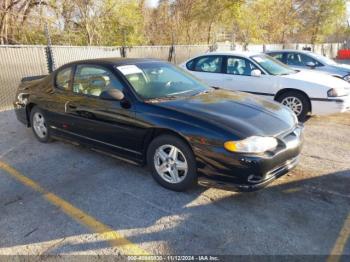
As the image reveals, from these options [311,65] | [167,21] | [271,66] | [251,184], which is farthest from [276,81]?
[167,21]

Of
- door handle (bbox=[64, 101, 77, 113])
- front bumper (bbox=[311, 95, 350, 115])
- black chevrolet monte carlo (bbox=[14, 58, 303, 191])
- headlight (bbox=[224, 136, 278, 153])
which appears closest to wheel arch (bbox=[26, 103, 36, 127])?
black chevrolet monte carlo (bbox=[14, 58, 303, 191])

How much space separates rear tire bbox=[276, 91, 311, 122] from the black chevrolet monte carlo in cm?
261

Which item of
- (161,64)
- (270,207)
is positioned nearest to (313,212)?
(270,207)

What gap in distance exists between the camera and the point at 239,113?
3.43m

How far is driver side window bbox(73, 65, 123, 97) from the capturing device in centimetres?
392

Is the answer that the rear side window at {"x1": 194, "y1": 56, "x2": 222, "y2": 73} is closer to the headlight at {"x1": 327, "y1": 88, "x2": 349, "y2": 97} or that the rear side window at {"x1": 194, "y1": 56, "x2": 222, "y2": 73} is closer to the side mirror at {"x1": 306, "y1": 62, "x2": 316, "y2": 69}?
the headlight at {"x1": 327, "y1": 88, "x2": 349, "y2": 97}

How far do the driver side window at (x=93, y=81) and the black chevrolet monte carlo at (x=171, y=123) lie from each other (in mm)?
13

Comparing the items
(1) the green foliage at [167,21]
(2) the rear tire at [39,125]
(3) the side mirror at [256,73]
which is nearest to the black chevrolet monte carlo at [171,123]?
(2) the rear tire at [39,125]

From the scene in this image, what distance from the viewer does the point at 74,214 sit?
313cm

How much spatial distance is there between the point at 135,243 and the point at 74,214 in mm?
824

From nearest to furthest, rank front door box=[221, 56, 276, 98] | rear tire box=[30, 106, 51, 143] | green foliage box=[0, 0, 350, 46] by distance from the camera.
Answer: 1. rear tire box=[30, 106, 51, 143]
2. front door box=[221, 56, 276, 98]
3. green foliage box=[0, 0, 350, 46]

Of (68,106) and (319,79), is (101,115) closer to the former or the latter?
(68,106)

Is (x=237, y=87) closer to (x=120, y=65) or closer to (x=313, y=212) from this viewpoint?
(x=120, y=65)

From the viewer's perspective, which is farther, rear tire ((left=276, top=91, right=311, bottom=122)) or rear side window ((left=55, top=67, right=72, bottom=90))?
rear tire ((left=276, top=91, right=311, bottom=122))
